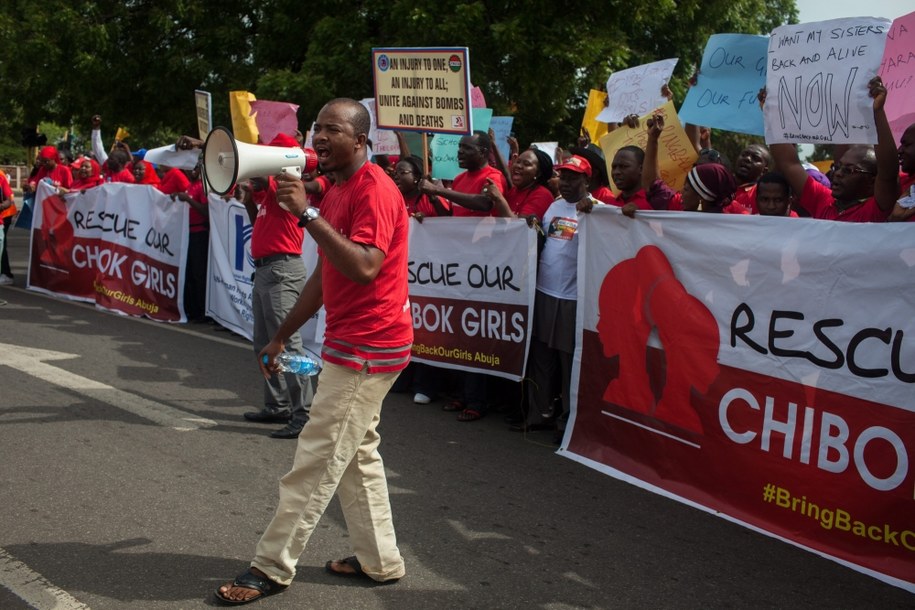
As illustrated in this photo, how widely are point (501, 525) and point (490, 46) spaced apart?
10.5 metres

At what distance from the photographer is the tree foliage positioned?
13.9 m

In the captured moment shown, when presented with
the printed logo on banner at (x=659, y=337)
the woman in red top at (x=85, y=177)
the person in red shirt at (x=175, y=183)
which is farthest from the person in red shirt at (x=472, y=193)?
the woman in red top at (x=85, y=177)

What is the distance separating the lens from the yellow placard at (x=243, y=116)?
28.3 ft

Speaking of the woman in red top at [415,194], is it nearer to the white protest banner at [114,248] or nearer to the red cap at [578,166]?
the red cap at [578,166]

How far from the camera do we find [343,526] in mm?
4559

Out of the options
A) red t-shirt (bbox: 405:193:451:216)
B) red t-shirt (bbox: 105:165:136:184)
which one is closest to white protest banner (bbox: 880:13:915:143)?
red t-shirt (bbox: 405:193:451:216)

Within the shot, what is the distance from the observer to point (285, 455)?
570 centimetres

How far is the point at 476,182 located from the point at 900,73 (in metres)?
2.86

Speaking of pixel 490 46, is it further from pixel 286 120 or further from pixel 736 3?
pixel 736 3

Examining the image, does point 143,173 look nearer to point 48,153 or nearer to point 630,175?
point 48,153

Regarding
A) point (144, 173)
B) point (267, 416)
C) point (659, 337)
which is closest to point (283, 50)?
point (144, 173)

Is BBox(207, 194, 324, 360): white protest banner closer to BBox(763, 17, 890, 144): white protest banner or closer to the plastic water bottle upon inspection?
the plastic water bottle

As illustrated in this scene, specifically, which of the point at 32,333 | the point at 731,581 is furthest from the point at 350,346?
the point at 32,333

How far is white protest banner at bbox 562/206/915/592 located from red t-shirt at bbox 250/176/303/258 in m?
1.88
